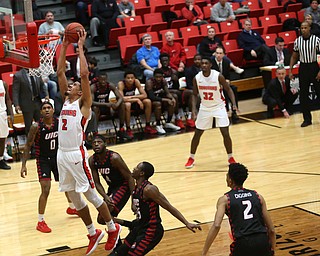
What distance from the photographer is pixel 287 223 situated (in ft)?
31.0

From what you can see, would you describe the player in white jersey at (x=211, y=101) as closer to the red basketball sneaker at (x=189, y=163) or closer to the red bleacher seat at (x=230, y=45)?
the red basketball sneaker at (x=189, y=163)

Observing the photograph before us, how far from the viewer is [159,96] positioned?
14836mm

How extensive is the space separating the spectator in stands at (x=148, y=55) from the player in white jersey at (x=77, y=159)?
669 centimetres

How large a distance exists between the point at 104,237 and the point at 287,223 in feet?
7.08

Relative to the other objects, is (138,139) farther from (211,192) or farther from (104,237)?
(104,237)

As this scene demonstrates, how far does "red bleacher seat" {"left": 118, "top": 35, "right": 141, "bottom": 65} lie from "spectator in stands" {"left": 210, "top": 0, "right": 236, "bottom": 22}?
224 centimetres

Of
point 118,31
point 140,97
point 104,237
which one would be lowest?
point 104,237

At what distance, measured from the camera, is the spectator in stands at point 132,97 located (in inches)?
572

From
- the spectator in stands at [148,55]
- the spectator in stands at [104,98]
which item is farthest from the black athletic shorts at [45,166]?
the spectator in stands at [148,55]

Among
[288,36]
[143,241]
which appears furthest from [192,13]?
[143,241]

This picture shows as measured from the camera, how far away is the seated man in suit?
1536cm

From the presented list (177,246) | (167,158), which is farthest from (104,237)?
(167,158)

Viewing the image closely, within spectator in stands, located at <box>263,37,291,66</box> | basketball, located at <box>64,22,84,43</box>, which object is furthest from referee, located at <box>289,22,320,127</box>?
basketball, located at <box>64,22,84,43</box>

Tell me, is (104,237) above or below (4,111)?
below
